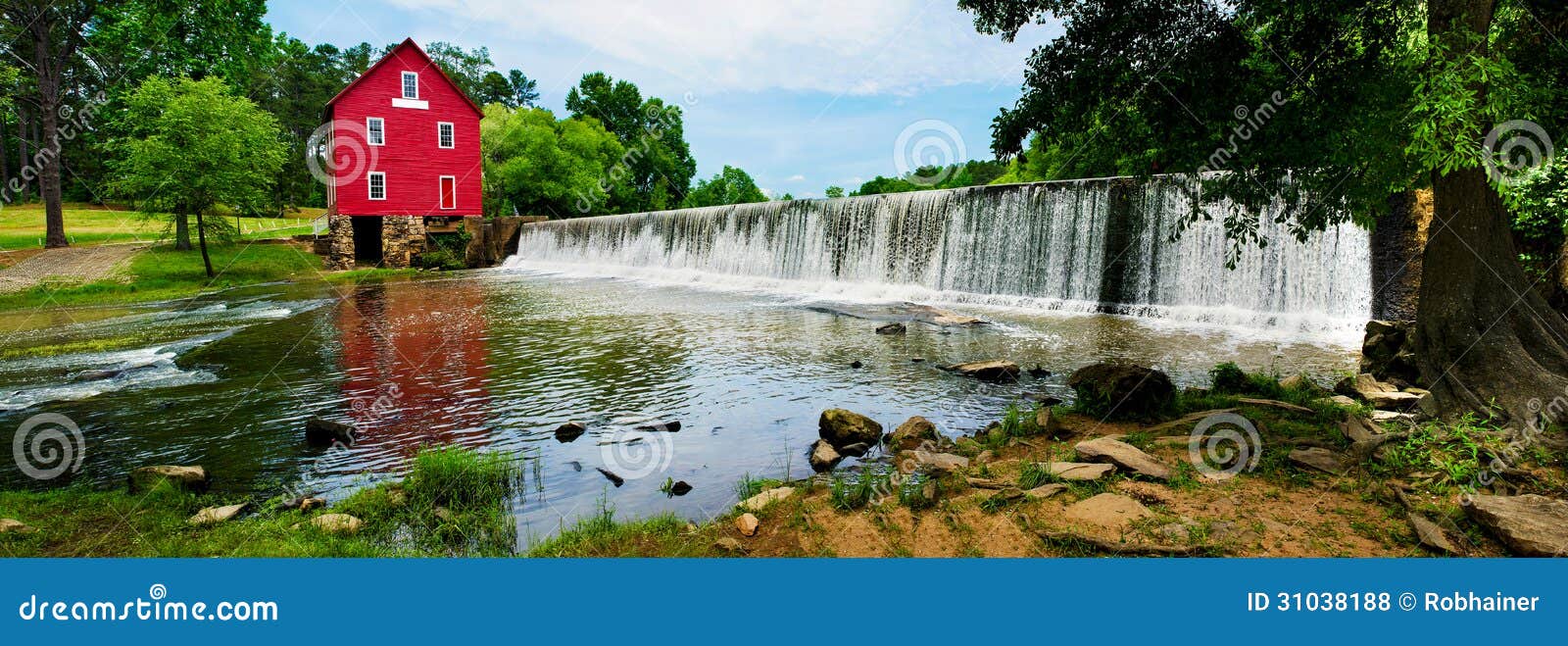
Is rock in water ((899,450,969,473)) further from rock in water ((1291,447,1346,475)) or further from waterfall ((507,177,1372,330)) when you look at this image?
waterfall ((507,177,1372,330))

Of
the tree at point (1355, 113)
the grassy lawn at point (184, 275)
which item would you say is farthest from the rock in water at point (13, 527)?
the grassy lawn at point (184, 275)

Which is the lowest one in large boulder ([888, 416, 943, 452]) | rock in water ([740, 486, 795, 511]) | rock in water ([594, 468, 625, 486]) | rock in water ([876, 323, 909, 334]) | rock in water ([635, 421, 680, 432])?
rock in water ([594, 468, 625, 486])

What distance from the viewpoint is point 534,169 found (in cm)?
5025

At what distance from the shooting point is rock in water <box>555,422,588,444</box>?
770 centimetres

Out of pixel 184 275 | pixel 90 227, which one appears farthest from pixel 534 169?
pixel 184 275

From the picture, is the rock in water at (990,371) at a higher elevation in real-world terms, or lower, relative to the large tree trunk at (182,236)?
lower

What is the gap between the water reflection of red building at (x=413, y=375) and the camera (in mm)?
7848

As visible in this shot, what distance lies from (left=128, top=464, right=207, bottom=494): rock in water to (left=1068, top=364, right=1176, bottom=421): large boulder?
8557 millimetres

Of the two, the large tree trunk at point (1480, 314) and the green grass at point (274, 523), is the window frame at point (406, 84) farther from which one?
the large tree trunk at point (1480, 314)

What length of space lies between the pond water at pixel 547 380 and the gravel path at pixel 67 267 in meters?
7.53

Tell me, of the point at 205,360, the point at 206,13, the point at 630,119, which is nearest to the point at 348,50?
the point at 630,119

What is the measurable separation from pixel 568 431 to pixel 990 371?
6.12 metres

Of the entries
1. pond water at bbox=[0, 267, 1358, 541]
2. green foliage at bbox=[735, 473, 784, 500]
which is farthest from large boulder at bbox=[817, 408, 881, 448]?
green foliage at bbox=[735, 473, 784, 500]

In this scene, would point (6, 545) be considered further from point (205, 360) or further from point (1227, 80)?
point (1227, 80)
